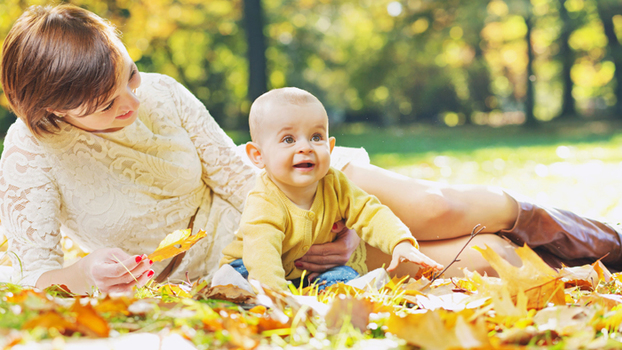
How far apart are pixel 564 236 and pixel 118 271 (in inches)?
66.4

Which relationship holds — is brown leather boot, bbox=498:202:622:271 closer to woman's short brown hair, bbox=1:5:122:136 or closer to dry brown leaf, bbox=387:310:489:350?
dry brown leaf, bbox=387:310:489:350

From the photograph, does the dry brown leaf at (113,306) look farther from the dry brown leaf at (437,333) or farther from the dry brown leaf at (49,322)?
the dry brown leaf at (437,333)

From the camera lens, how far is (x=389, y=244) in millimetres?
1771

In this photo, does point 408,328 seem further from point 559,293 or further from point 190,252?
point 190,252

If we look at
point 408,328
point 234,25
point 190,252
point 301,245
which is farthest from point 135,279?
point 234,25

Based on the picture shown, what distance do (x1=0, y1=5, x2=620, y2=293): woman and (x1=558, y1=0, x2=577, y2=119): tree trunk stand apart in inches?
736

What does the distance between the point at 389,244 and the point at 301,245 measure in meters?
0.30

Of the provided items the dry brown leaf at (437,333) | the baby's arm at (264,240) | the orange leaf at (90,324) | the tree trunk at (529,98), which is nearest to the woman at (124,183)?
the baby's arm at (264,240)

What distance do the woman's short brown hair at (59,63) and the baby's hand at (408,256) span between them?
1047 mm

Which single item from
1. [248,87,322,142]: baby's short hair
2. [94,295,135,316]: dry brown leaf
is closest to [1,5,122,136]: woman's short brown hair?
[248,87,322,142]: baby's short hair

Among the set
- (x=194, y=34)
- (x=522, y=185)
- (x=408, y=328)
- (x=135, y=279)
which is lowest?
(x=522, y=185)

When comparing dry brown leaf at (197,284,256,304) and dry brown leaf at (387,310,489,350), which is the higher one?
dry brown leaf at (387,310,489,350)

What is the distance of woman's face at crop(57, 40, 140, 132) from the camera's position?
1843 mm

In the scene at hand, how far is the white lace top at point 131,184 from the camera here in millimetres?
1927
